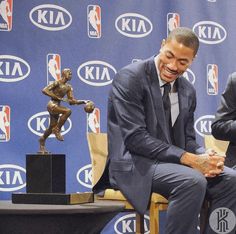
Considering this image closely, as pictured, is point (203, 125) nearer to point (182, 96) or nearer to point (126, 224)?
point (126, 224)

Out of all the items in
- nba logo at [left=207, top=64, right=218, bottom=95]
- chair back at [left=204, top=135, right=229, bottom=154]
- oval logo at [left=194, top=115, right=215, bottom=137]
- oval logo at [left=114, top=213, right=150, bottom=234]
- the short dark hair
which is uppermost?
the short dark hair

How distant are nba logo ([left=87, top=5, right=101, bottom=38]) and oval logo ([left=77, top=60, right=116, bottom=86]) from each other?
19 centimetres

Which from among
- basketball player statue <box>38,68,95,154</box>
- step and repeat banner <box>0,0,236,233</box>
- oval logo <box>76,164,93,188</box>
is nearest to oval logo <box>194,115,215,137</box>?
step and repeat banner <box>0,0,236,233</box>

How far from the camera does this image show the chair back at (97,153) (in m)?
3.58

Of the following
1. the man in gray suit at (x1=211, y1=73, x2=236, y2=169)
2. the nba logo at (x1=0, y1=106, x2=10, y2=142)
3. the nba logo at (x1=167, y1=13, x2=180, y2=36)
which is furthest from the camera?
the nba logo at (x1=167, y1=13, x2=180, y2=36)

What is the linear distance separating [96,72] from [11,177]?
0.90 m

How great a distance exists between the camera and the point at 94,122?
13.6 feet

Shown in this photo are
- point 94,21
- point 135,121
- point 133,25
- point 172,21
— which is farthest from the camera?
point 172,21

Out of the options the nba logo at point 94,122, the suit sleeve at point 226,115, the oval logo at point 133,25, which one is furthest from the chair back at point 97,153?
the oval logo at point 133,25

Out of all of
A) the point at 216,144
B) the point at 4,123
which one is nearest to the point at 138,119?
the point at 216,144

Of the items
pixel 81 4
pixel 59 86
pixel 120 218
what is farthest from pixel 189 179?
pixel 81 4

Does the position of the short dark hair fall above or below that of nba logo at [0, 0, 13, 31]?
below

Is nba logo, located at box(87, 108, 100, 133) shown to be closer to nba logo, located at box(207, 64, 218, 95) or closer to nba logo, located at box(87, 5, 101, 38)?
nba logo, located at box(87, 5, 101, 38)

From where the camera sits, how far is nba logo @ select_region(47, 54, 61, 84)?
404cm
